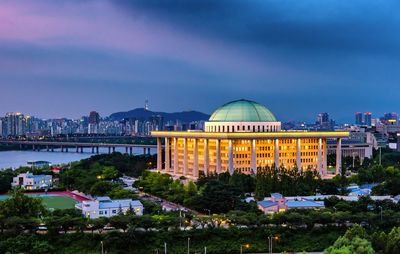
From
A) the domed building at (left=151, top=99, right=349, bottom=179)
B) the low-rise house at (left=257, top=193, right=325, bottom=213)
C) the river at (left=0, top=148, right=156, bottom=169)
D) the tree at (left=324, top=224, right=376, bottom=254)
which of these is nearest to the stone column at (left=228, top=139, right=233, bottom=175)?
the domed building at (left=151, top=99, right=349, bottom=179)

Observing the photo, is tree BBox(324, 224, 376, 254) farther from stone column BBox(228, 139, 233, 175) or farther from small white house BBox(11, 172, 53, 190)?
small white house BBox(11, 172, 53, 190)

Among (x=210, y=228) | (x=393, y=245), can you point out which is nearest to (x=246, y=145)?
(x=210, y=228)

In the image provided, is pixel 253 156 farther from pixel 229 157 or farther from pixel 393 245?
pixel 393 245

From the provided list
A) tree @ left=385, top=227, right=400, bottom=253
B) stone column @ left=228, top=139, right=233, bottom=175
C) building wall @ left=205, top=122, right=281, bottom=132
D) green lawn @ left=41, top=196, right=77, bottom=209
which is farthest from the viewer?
building wall @ left=205, top=122, right=281, bottom=132

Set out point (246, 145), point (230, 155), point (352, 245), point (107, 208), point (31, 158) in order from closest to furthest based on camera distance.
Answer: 1. point (352, 245)
2. point (107, 208)
3. point (230, 155)
4. point (246, 145)
5. point (31, 158)

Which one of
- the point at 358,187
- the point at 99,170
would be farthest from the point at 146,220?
the point at 99,170

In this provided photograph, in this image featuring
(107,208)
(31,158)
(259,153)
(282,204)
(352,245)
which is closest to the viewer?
(352,245)
